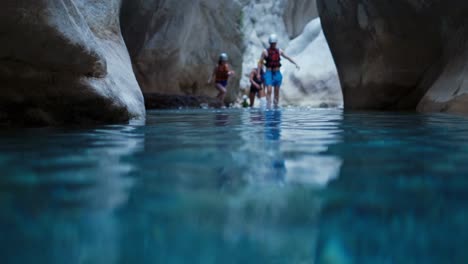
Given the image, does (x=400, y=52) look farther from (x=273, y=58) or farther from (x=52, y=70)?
(x=52, y=70)

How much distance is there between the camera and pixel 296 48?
23.7 metres

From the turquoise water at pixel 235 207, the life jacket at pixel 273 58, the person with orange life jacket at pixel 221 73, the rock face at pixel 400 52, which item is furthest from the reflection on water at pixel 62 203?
the person with orange life jacket at pixel 221 73

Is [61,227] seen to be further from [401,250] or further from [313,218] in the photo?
[401,250]

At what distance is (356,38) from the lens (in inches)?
280

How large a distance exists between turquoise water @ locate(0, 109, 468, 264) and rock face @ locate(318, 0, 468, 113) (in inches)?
160

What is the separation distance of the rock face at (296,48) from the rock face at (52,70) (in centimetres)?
1541

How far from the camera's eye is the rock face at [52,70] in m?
2.43

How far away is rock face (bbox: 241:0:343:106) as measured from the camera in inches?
759

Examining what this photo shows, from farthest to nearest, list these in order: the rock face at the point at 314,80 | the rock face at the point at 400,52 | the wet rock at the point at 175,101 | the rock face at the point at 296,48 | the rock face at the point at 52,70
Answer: the rock face at the point at 296,48
the rock face at the point at 314,80
the wet rock at the point at 175,101
the rock face at the point at 400,52
the rock face at the point at 52,70

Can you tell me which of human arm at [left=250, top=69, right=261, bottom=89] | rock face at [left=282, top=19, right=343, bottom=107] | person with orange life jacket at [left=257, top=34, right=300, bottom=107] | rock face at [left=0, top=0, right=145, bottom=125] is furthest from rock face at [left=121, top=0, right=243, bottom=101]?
rock face at [left=0, top=0, right=145, bottom=125]

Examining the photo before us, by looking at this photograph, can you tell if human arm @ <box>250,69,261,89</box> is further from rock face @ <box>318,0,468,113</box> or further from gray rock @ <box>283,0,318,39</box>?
gray rock @ <box>283,0,318,39</box>

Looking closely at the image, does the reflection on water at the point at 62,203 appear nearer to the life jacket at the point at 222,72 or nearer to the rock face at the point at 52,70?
the rock face at the point at 52,70

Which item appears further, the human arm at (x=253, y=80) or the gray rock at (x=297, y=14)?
the gray rock at (x=297, y=14)

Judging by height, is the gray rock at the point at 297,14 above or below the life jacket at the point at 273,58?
above
